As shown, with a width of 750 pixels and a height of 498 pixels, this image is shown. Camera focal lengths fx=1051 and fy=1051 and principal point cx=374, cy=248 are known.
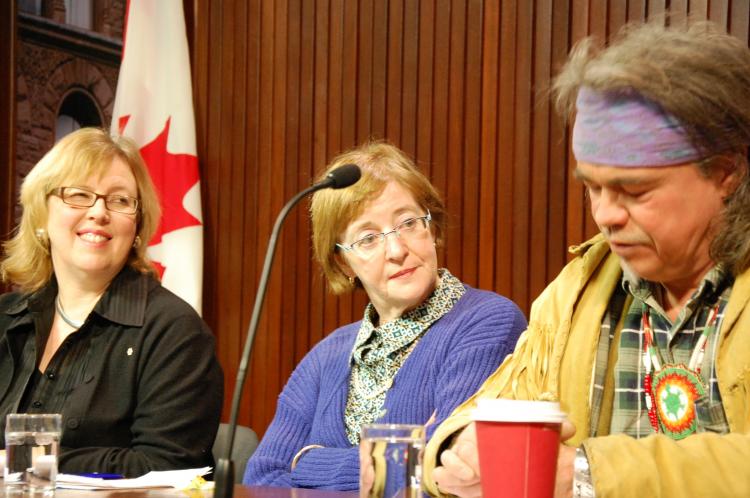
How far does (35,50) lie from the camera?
459 centimetres

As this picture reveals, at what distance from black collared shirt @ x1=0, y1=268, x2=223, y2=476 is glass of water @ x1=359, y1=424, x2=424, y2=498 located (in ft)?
4.76

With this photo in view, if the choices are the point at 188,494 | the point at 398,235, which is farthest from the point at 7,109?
the point at 188,494

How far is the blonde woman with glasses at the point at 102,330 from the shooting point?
3012 mm

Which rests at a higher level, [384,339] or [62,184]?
[62,184]

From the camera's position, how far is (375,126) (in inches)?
159

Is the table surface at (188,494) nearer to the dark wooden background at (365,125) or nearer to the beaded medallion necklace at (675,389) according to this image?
the beaded medallion necklace at (675,389)

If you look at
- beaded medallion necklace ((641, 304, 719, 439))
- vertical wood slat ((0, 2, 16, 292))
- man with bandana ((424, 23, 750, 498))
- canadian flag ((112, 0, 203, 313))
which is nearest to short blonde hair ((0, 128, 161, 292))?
canadian flag ((112, 0, 203, 313))

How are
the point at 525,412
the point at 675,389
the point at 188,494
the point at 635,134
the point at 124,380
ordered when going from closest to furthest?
the point at 525,412
the point at 635,134
the point at 675,389
the point at 188,494
the point at 124,380

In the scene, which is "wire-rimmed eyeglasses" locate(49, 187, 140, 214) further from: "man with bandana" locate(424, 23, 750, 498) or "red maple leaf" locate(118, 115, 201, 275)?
"man with bandana" locate(424, 23, 750, 498)

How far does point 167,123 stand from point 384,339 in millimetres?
1910

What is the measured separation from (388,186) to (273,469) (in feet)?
2.70

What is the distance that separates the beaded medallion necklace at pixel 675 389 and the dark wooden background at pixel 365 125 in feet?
5.59

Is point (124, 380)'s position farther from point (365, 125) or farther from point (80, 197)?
point (365, 125)

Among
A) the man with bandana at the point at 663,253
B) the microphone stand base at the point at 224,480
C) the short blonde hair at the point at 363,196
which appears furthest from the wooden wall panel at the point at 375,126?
the microphone stand base at the point at 224,480
